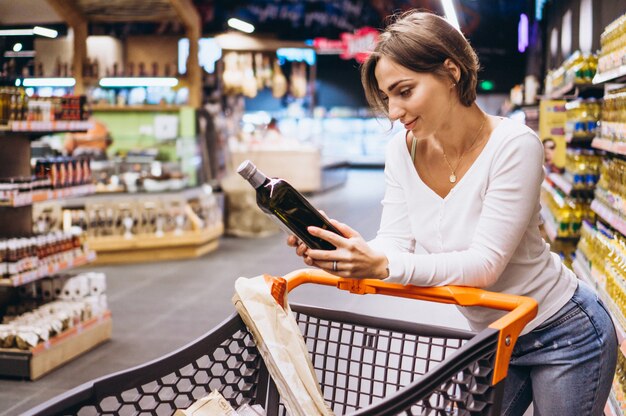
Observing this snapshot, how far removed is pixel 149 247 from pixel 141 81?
2768 millimetres

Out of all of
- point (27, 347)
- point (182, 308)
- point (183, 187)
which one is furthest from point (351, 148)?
point (27, 347)

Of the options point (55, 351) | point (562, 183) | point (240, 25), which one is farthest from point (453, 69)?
point (240, 25)

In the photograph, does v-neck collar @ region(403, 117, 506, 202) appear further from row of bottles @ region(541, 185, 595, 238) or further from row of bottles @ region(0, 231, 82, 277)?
row of bottles @ region(541, 185, 595, 238)

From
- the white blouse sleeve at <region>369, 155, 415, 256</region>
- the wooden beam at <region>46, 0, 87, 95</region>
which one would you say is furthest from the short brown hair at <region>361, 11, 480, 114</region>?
the wooden beam at <region>46, 0, 87, 95</region>

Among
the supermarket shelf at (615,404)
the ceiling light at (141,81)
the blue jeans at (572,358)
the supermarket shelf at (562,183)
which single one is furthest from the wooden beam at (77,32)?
the blue jeans at (572,358)

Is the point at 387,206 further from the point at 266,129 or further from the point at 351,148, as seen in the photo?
the point at 351,148

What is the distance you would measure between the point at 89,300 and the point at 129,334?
1.24 feet

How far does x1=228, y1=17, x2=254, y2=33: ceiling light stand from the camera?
1296 centimetres

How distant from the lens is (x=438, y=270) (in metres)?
1.59

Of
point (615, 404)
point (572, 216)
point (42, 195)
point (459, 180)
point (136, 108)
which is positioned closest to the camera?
point (459, 180)

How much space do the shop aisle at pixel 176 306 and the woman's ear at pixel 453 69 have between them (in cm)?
312

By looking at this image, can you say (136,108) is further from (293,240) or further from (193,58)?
(293,240)

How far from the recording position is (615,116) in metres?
3.96

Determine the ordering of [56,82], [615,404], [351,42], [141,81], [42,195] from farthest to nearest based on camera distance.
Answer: [351,42]
[56,82]
[141,81]
[42,195]
[615,404]
